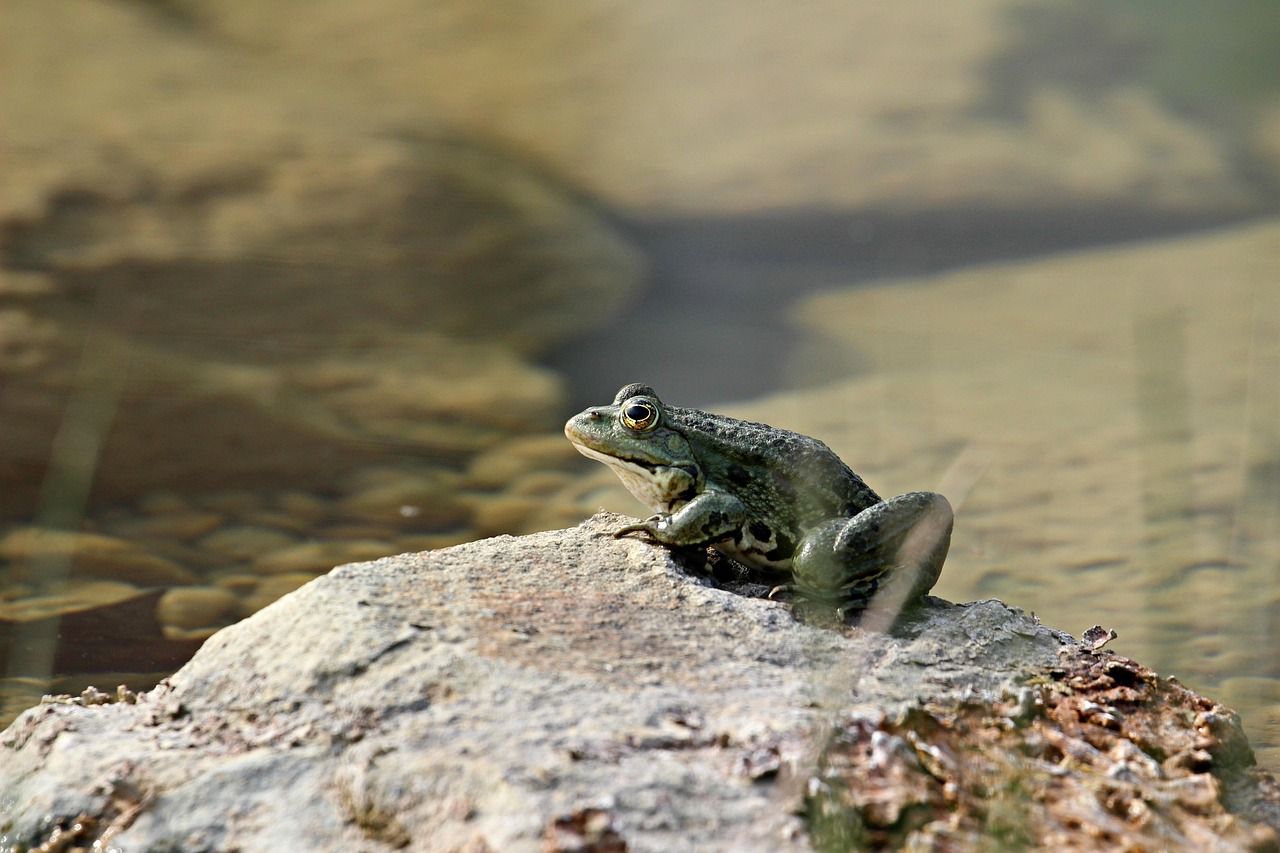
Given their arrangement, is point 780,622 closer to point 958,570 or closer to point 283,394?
point 958,570

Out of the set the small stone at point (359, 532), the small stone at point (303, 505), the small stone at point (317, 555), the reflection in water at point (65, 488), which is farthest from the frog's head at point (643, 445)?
the small stone at point (303, 505)

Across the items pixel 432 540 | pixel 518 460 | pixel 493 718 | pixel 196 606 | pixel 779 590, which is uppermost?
pixel 518 460

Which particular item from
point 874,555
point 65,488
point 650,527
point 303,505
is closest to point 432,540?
point 303,505

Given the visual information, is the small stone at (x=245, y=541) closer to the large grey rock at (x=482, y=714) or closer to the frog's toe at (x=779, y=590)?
the large grey rock at (x=482, y=714)

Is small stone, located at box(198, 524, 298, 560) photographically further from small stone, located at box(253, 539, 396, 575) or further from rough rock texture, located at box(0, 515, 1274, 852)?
rough rock texture, located at box(0, 515, 1274, 852)

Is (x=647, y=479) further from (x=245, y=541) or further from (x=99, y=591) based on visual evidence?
(x=245, y=541)
